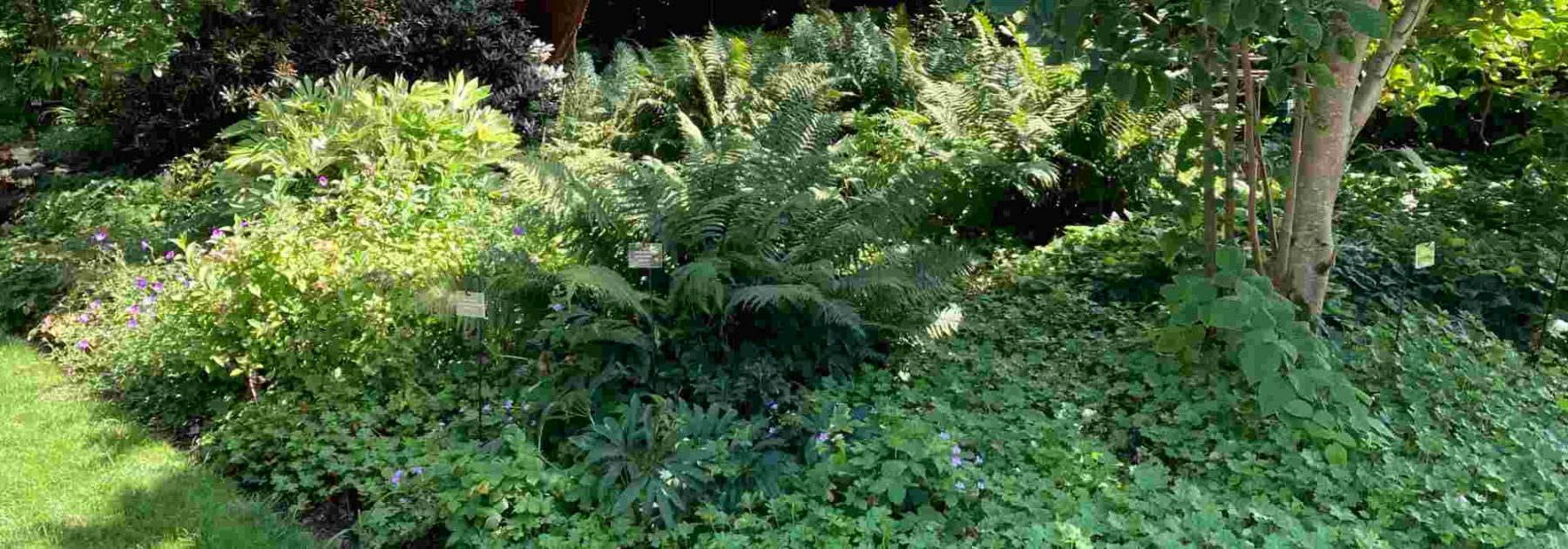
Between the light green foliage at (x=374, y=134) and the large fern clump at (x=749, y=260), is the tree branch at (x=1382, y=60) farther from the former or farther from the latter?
the light green foliage at (x=374, y=134)

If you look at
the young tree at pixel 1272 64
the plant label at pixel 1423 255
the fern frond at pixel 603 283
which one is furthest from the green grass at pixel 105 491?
the plant label at pixel 1423 255

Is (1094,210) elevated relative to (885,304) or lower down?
lower down

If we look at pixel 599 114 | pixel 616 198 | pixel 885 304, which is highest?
pixel 616 198

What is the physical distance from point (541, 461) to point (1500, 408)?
3.02 m

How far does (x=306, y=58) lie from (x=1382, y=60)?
644cm

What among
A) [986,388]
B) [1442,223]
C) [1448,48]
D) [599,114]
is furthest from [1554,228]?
[599,114]

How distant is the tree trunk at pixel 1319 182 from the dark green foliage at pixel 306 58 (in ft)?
17.4

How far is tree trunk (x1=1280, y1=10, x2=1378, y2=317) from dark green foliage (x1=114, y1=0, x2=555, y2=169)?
209 inches

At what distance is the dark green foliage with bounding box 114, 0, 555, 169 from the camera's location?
7.51 m

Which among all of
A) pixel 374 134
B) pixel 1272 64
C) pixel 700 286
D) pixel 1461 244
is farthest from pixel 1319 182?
pixel 374 134

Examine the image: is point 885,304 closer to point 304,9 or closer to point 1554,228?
point 1554,228

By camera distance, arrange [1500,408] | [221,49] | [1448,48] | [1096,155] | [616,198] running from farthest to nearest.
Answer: [221,49] → [1096,155] → [1448,48] → [616,198] → [1500,408]

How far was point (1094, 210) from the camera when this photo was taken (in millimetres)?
6301

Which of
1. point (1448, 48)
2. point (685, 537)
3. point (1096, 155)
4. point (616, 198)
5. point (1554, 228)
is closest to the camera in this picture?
point (685, 537)
